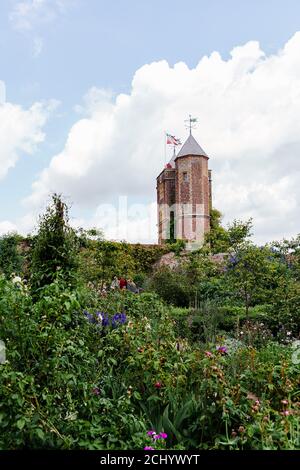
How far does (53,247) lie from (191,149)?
26853 mm

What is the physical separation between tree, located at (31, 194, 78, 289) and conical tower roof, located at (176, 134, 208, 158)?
26074mm

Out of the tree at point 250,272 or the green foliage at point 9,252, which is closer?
the tree at point 250,272

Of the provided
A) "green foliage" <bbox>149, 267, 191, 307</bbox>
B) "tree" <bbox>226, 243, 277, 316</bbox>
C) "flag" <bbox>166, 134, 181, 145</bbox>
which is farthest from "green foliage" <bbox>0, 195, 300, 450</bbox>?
"flag" <bbox>166, 134, 181, 145</bbox>

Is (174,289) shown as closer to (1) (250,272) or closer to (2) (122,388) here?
(1) (250,272)

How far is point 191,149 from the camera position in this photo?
106 feet

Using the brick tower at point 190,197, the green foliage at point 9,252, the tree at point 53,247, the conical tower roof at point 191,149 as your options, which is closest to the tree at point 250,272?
the tree at point 53,247

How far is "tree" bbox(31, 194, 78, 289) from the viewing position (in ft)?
21.4

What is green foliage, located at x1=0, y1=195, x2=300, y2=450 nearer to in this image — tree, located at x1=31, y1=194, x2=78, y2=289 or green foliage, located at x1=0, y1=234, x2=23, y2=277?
tree, located at x1=31, y1=194, x2=78, y2=289

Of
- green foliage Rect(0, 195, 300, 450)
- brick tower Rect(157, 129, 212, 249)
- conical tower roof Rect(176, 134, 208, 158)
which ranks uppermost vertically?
conical tower roof Rect(176, 134, 208, 158)

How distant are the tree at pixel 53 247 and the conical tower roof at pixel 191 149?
26074 mm

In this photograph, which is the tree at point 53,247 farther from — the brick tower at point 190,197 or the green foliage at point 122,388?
the brick tower at point 190,197

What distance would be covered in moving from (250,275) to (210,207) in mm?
25629

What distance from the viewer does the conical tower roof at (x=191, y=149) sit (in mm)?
32219
